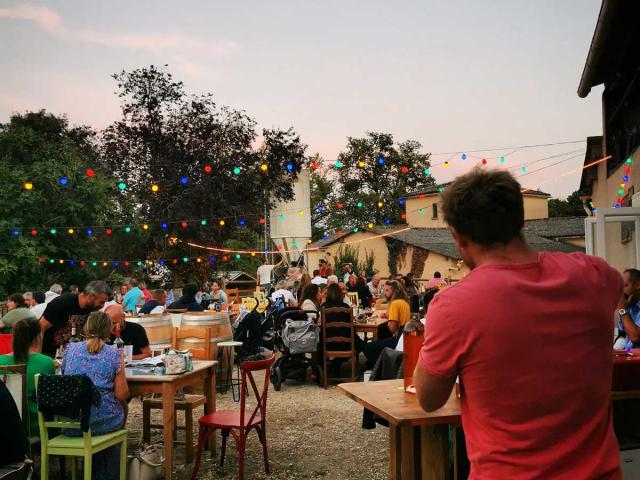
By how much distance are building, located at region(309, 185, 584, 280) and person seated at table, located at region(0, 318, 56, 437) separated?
26.3 m

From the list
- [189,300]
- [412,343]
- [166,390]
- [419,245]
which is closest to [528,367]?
[412,343]

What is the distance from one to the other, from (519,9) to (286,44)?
22.6ft

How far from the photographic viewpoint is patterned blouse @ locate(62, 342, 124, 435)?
448cm

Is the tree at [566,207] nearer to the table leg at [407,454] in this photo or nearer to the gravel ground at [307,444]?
the gravel ground at [307,444]

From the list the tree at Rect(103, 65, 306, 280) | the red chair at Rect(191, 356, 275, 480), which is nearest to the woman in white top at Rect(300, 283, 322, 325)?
the red chair at Rect(191, 356, 275, 480)

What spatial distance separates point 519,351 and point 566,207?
57784 mm

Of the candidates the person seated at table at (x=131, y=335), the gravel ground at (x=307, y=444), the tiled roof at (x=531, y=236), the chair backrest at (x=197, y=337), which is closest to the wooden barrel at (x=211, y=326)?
the chair backrest at (x=197, y=337)

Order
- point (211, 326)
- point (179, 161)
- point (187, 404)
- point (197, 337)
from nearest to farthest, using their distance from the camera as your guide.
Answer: point (187, 404)
point (197, 337)
point (211, 326)
point (179, 161)

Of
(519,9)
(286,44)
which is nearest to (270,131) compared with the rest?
(286,44)

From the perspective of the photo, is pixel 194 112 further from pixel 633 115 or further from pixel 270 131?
pixel 633 115

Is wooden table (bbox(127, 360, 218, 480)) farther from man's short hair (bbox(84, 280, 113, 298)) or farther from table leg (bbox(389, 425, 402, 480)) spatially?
table leg (bbox(389, 425, 402, 480))

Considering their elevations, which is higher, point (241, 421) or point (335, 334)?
point (335, 334)

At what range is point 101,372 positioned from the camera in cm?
450

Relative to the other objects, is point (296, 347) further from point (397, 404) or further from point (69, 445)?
point (397, 404)
